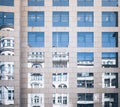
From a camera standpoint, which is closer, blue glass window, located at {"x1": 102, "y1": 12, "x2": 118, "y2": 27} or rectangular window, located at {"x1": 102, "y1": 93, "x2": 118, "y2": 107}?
rectangular window, located at {"x1": 102, "y1": 93, "x2": 118, "y2": 107}

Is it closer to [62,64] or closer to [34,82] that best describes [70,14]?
[62,64]

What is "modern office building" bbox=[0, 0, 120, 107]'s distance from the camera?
58.9 feet

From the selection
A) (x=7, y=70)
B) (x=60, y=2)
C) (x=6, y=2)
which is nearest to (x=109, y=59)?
(x=60, y=2)

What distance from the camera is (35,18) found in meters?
18.3

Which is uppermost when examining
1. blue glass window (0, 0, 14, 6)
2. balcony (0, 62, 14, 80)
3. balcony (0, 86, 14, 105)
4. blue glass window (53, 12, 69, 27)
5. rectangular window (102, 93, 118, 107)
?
blue glass window (0, 0, 14, 6)

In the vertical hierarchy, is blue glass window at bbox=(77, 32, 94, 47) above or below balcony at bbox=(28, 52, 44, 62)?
above

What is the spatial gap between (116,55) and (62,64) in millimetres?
3736

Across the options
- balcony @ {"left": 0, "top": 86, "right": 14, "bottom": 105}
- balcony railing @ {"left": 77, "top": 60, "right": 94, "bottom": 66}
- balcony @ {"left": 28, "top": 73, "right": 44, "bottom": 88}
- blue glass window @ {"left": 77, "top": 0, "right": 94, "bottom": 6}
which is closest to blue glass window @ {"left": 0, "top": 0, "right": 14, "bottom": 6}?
blue glass window @ {"left": 77, "top": 0, "right": 94, "bottom": 6}

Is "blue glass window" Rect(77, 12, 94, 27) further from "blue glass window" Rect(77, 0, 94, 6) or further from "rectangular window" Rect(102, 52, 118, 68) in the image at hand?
"rectangular window" Rect(102, 52, 118, 68)

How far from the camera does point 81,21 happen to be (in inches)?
725

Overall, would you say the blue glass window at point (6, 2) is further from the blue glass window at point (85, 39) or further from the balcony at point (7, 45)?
the blue glass window at point (85, 39)

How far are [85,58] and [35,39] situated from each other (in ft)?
11.9

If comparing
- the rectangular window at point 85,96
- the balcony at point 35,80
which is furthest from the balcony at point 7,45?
the rectangular window at point 85,96

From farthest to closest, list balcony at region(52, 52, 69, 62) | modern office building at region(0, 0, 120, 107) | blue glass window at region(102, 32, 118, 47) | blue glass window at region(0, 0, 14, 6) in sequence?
1. blue glass window at region(102, 32, 118, 47)
2. balcony at region(52, 52, 69, 62)
3. modern office building at region(0, 0, 120, 107)
4. blue glass window at region(0, 0, 14, 6)
